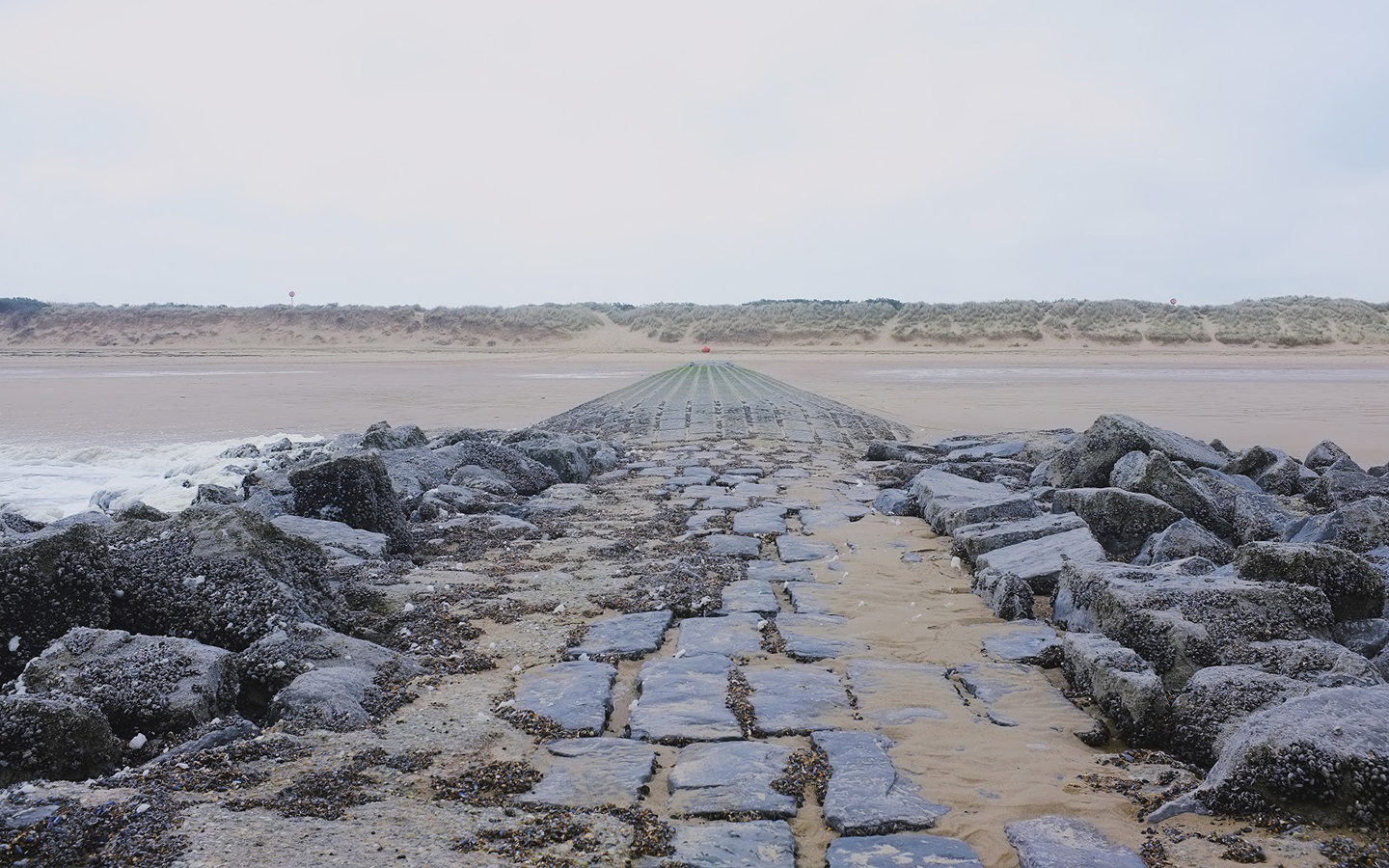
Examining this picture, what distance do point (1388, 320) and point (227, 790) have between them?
5307cm

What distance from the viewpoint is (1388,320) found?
4450 cm

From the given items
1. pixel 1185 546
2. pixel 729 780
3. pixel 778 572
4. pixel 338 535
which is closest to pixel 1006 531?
pixel 1185 546

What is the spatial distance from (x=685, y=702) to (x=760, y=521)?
3795 millimetres

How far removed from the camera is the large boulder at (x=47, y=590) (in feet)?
13.3

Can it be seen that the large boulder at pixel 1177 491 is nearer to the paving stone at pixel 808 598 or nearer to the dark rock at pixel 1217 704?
the paving stone at pixel 808 598

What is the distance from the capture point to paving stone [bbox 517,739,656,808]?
315 cm

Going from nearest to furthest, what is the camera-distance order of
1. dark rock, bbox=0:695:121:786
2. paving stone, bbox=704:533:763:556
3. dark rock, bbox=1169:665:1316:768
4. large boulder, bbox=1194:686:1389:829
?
large boulder, bbox=1194:686:1389:829 → dark rock, bbox=0:695:121:786 → dark rock, bbox=1169:665:1316:768 → paving stone, bbox=704:533:763:556

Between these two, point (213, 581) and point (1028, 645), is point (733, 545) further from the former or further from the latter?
point (213, 581)

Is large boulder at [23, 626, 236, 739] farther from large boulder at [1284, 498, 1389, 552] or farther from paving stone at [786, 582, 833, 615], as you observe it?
large boulder at [1284, 498, 1389, 552]

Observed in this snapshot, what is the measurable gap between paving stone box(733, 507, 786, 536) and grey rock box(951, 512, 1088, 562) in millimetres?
1425

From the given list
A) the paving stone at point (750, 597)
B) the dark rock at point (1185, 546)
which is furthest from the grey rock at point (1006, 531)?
the paving stone at point (750, 597)

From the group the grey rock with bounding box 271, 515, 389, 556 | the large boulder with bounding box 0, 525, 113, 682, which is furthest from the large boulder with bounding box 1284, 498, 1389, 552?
the large boulder with bounding box 0, 525, 113, 682

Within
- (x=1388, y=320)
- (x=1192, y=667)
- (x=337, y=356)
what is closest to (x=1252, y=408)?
(x=1192, y=667)

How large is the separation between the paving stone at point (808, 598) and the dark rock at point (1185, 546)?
1.89 metres
